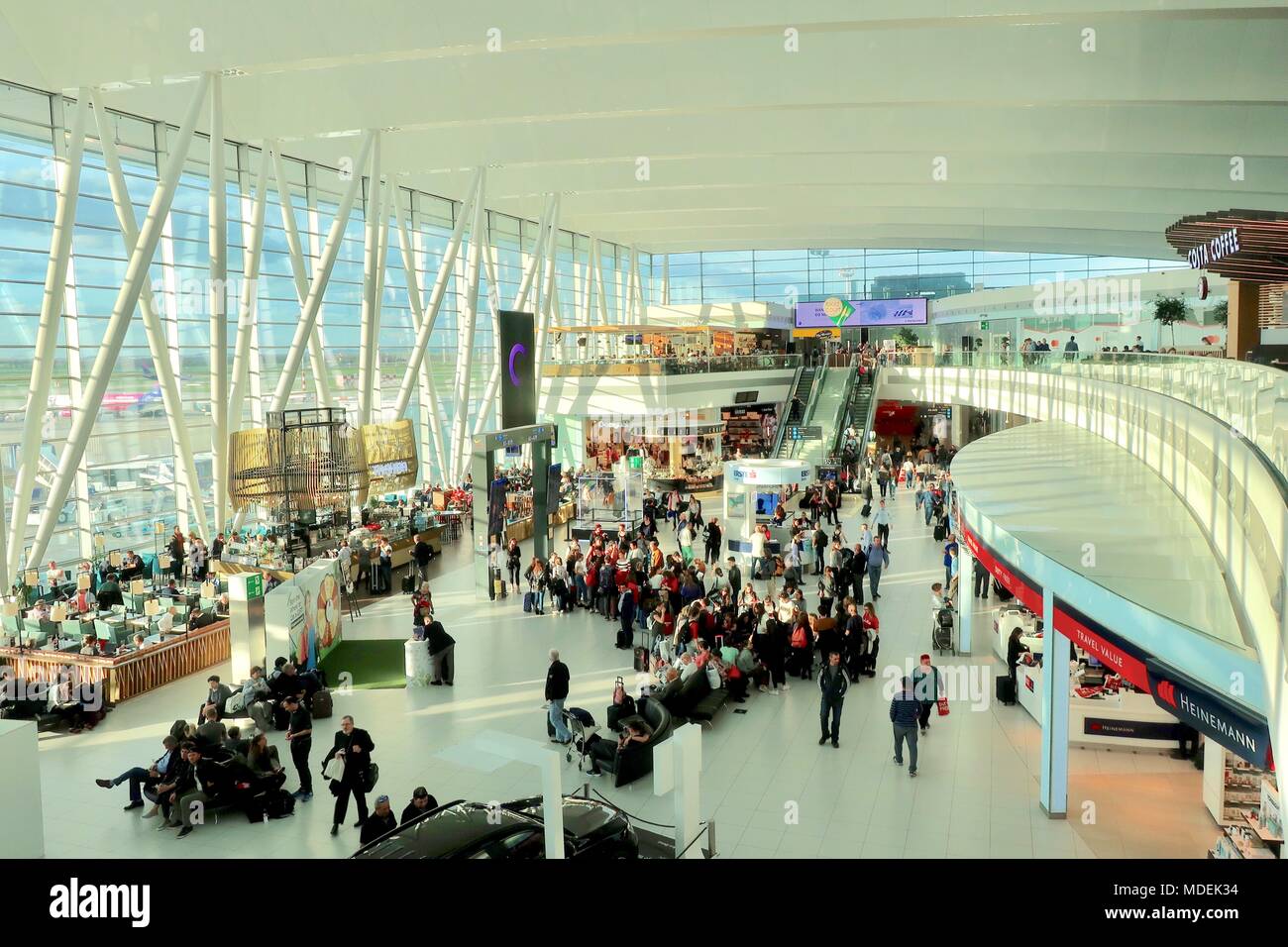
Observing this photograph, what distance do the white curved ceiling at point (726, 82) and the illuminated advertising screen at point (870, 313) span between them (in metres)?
10.6

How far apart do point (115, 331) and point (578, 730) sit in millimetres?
11370

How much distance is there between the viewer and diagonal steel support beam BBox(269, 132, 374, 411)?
2134 centimetres

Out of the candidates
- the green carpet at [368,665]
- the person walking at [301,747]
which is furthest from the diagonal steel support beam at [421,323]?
the person walking at [301,747]

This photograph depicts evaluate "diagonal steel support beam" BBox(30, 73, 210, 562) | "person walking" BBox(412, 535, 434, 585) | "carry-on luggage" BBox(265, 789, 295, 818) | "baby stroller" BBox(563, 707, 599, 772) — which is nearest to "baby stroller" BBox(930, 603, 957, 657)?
"baby stroller" BBox(563, 707, 599, 772)

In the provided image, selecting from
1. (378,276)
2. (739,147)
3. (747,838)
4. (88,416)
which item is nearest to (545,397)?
(378,276)

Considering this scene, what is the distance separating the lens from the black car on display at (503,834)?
6.89 m

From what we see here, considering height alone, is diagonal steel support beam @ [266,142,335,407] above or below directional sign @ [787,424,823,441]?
above

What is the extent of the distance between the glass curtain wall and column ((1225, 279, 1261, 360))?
65.0 ft

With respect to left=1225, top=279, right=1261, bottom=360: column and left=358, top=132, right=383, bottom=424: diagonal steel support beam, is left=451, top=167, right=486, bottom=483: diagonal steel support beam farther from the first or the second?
left=1225, top=279, right=1261, bottom=360: column

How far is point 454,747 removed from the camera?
19.8 ft

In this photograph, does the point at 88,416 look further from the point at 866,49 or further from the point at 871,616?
the point at 866,49

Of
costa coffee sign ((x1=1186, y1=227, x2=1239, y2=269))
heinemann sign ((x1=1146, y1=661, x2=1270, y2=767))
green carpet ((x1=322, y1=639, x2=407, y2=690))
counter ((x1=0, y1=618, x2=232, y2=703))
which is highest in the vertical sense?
costa coffee sign ((x1=1186, y1=227, x2=1239, y2=269))

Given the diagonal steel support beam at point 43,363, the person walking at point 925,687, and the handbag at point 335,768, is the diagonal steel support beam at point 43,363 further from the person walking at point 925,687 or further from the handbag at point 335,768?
the person walking at point 925,687
